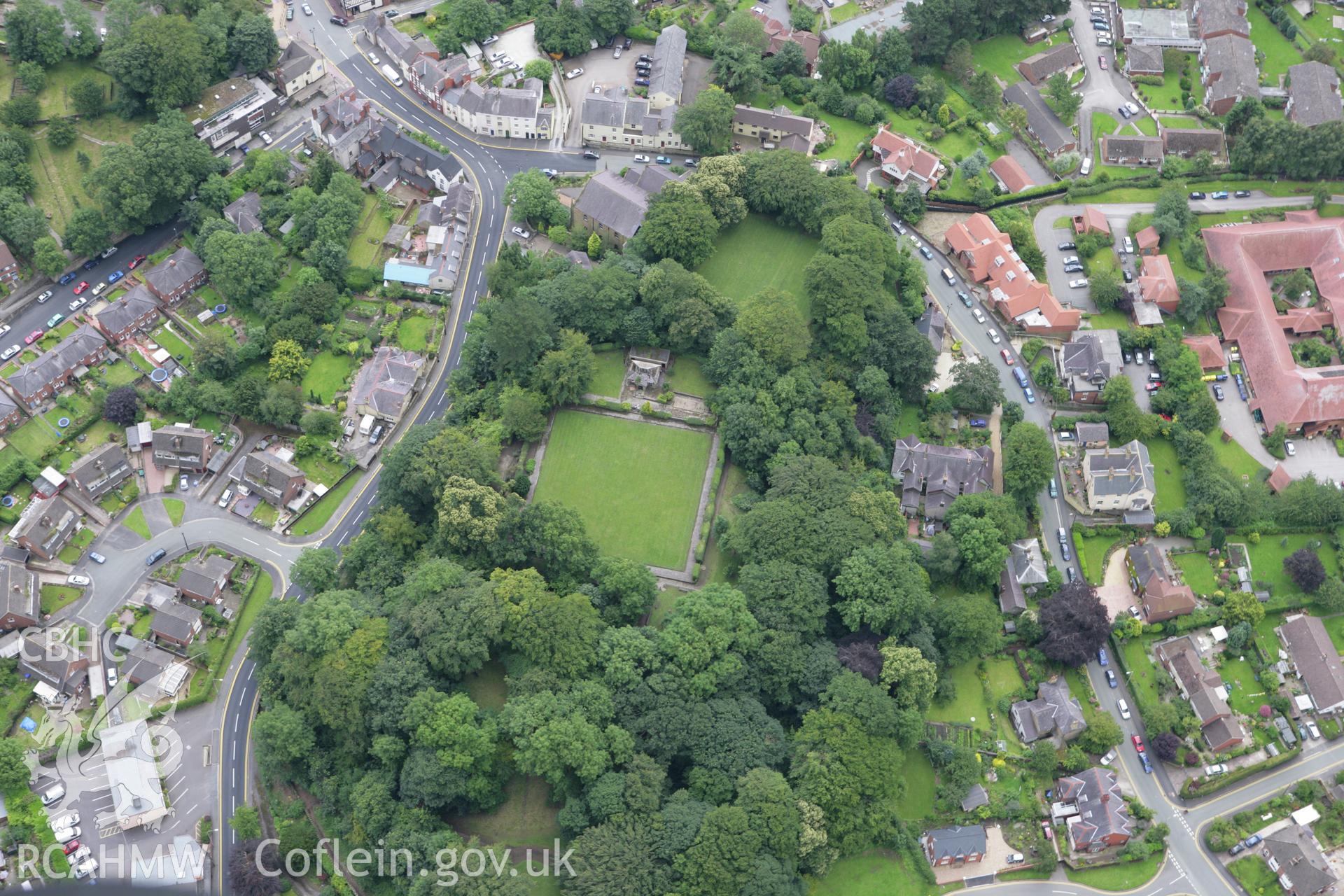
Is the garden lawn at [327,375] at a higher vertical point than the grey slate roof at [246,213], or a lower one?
lower

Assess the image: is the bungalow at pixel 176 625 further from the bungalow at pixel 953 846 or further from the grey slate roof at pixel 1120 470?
the grey slate roof at pixel 1120 470

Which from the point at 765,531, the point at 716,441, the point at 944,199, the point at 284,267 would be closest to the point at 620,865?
the point at 765,531

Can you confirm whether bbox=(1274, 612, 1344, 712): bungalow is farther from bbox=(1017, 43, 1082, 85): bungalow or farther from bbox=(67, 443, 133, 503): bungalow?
bbox=(67, 443, 133, 503): bungalow

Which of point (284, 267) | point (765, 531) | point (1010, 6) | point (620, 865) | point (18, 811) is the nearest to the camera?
point (620, 865)

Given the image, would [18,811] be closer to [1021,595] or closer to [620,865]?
[620,865]

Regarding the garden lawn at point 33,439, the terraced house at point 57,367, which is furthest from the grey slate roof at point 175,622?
the terraced house at point 57,367

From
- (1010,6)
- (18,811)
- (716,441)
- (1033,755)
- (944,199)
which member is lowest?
(18,811)
